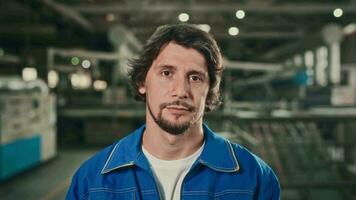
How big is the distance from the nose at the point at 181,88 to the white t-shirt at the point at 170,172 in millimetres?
321

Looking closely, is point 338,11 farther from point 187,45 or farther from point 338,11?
point 187,45

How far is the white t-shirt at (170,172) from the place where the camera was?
2047 millimetres

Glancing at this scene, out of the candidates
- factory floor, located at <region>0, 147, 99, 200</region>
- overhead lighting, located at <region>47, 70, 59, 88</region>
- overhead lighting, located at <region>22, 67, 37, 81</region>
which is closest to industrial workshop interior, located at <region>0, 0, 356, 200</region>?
factory floor, located at <region>0, 147, 99, 200</region>

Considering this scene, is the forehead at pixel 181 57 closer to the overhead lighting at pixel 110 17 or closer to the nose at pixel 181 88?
the nose at pixel 181 88

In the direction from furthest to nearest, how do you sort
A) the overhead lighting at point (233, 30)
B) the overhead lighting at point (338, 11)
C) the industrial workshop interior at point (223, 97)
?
the overhead lighting at point (233, 30), the overhead lighting at point (338, 11), the industrial workshop interior at point (223, 97)

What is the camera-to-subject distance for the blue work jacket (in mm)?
2008

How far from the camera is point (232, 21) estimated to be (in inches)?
531

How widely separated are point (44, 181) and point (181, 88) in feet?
25.9

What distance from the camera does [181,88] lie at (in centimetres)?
210

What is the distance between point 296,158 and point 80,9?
7570 mm

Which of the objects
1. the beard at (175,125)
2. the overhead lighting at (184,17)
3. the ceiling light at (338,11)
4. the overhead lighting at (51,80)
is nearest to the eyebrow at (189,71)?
the beard at (175,125)

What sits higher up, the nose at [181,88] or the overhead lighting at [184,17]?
the overhead lighting at [184,17]

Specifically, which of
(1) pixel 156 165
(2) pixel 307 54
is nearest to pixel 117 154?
(1) pixel 156 165

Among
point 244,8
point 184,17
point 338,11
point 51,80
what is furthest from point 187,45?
point 51,80
